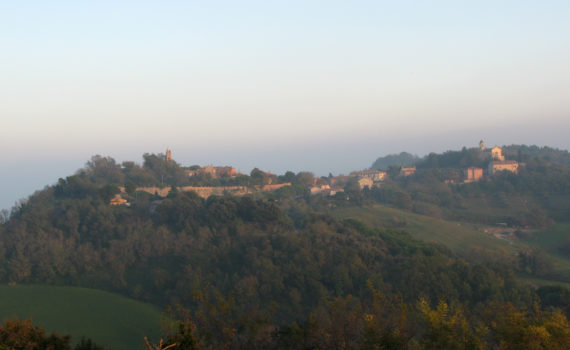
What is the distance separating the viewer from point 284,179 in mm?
56719

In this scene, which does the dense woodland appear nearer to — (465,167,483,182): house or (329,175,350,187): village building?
(465,167,483,182): house

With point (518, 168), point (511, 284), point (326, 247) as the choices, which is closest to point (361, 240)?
point (326, 247)

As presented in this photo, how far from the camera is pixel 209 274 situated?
23109mm

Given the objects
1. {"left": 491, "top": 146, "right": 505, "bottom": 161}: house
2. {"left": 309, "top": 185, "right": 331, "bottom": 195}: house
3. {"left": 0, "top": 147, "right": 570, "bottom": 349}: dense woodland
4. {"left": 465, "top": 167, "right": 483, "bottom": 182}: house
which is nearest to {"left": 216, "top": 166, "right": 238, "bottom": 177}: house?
{"left": 309, "top": 185, "right": 331, "bottom": 195}: house

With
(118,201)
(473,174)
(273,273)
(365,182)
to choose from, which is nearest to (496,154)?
(473,174)

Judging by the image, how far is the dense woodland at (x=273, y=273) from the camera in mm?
10038

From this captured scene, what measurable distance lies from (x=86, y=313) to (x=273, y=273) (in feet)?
29.3

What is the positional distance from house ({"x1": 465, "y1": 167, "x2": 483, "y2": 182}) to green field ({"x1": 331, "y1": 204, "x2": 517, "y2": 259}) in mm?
18873

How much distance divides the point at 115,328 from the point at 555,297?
718 inches

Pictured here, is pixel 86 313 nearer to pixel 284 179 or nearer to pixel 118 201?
pixel 118 201

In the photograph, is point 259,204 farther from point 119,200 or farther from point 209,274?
point 119,200

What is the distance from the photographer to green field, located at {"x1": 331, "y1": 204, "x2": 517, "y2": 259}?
3019 centimetres

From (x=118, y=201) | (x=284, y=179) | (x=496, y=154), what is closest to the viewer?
(x=118, y=201)

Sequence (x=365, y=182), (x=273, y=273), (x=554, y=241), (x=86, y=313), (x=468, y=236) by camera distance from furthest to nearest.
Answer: (x=365, y=182) < (x=554, y=241) < (x=468, y=236) < (x=273, y=273) < (x=86, y=313)
